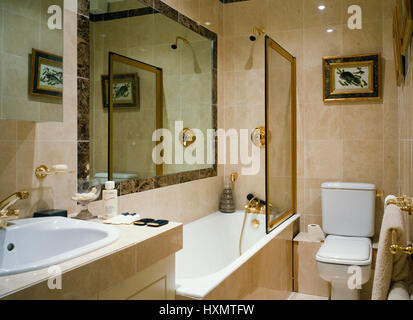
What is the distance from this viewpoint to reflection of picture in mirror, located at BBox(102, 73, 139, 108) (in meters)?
2.00

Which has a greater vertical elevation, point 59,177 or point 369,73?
point 369,73

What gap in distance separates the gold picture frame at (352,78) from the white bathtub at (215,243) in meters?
1.17

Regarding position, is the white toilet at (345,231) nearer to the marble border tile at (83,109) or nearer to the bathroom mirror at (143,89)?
the bathroom mirror at (143,89)

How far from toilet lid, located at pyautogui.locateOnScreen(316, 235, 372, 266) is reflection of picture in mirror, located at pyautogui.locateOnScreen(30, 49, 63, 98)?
204 centimetres

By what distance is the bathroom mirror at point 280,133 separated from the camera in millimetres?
2477

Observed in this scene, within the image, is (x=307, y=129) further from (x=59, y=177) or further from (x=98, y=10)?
(x=59, y=177)

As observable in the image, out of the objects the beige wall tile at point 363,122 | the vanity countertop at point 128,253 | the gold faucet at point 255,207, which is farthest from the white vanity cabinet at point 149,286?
the beige wall tile at point 363,122

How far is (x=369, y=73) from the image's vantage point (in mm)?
2988

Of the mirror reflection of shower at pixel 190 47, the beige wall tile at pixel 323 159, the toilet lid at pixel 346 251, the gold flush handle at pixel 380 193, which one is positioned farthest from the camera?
the beige wall tile at pixel 323 159

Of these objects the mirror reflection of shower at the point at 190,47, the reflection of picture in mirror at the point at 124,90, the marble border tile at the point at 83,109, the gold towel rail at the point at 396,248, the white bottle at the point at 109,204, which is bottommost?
the gold towel rail at the point at 396,248

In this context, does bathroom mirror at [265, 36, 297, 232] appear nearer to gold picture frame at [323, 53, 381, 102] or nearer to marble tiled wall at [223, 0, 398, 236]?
marble tiled wall at [223, 0, 398, 236]

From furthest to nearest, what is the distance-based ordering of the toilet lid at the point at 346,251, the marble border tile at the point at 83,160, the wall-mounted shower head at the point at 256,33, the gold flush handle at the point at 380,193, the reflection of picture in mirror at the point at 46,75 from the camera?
the wall-mounted shower head at the point at 256,33 → the gold flush handle at the point at 380,193 → the toilet lid at the point at 346,251 → the marble border tile at the point at 83,160 → the reflection of picture in mirror at the point at 46,75
